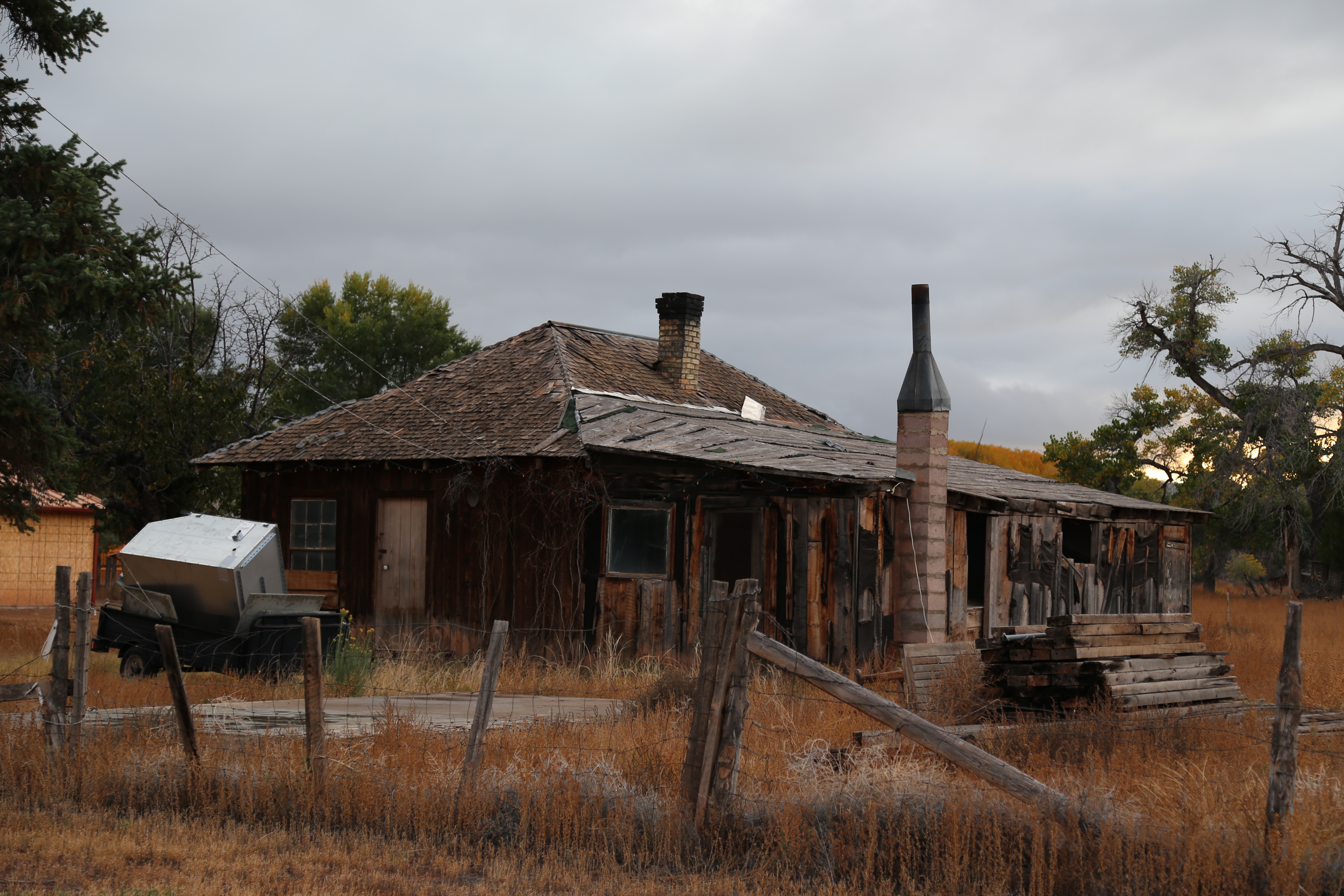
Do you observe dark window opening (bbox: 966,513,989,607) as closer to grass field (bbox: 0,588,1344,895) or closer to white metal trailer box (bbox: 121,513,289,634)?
grass field (bbox: 0,588,1344,895)

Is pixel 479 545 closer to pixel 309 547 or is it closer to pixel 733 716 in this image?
pixel 309 547

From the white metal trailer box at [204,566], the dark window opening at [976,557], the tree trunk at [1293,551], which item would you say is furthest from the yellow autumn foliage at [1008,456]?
the white metal trailer box at [204,566]

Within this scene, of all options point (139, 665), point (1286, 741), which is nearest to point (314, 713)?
point (1286, 741)

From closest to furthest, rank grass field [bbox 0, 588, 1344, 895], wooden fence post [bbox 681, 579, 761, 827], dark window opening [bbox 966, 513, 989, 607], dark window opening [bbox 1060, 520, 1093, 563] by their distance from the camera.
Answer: grass field [bbox 0, 588, 1344, 895]
wooden fence post [bbox 681, 579, 761, 827]
dark window opening [bbox 966, 513, 989, 607]
dark window opening [bbox 1060, 520, 1093, 563]

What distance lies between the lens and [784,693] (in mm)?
10070

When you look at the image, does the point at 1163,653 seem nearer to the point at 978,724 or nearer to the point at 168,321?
the point at 978,724

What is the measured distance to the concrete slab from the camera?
938 centimetres

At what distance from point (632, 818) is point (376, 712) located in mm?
4842

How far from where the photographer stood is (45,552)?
3206 centimetres

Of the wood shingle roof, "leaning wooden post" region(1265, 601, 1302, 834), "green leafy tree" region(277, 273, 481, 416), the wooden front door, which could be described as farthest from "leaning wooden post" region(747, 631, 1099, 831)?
"green leafy tree" region(277, 273, 481, 416)

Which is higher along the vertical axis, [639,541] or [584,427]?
[584,427]

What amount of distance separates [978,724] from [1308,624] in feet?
60.7

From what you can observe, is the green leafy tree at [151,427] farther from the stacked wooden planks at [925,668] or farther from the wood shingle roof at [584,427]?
the stacked wooden planks at [925,668]

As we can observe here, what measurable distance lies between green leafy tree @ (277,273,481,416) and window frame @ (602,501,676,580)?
29.5 meters
